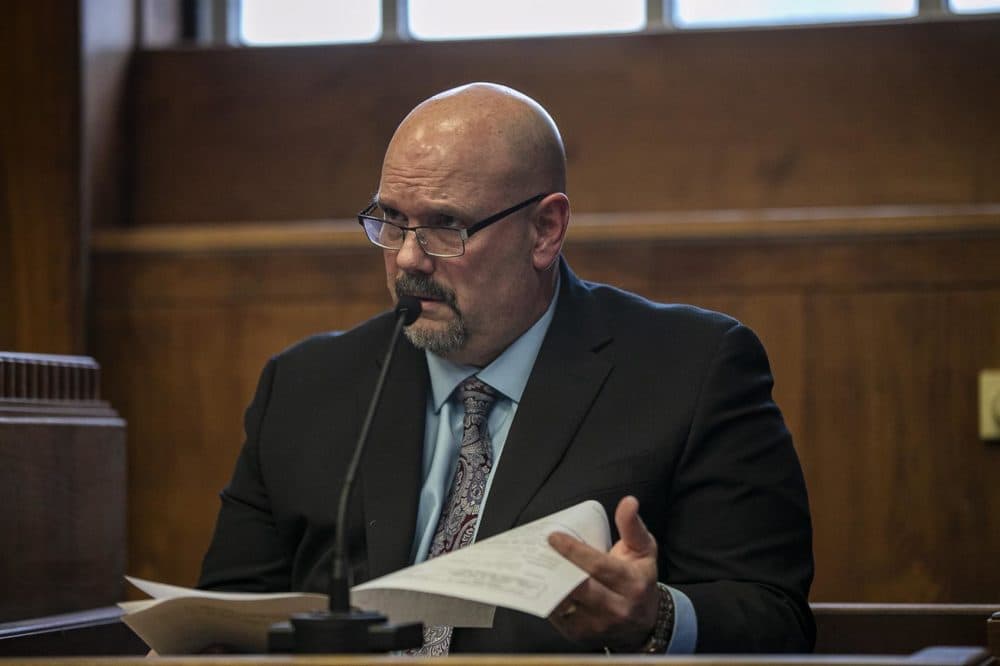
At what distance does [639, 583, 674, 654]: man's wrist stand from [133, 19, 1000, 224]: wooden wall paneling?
5.83ft

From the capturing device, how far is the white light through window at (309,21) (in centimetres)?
368

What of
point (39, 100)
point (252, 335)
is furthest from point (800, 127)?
point (39, 100)

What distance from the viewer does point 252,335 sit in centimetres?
351

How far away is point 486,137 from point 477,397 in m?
0.41

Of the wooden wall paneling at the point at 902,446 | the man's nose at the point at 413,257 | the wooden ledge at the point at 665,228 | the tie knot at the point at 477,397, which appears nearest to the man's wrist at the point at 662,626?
the tie knot at the point at 477,397

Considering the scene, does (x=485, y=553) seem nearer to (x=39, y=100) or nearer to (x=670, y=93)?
Result: (x=670, y=93)

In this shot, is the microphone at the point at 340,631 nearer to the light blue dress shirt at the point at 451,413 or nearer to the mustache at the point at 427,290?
the light blue dress shirt at the point at 451,413

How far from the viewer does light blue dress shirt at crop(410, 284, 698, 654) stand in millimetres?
2164

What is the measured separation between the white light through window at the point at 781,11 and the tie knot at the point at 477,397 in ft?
5.23

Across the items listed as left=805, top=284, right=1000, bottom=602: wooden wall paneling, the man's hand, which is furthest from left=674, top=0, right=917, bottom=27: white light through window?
the man's hand

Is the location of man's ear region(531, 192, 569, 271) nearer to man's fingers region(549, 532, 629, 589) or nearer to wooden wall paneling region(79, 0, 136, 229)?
man's fingers region(549, 532, 629, 589)

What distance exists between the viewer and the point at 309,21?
372 cm

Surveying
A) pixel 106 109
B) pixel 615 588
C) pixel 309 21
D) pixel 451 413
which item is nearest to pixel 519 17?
pixel 309 21

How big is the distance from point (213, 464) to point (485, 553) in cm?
211
